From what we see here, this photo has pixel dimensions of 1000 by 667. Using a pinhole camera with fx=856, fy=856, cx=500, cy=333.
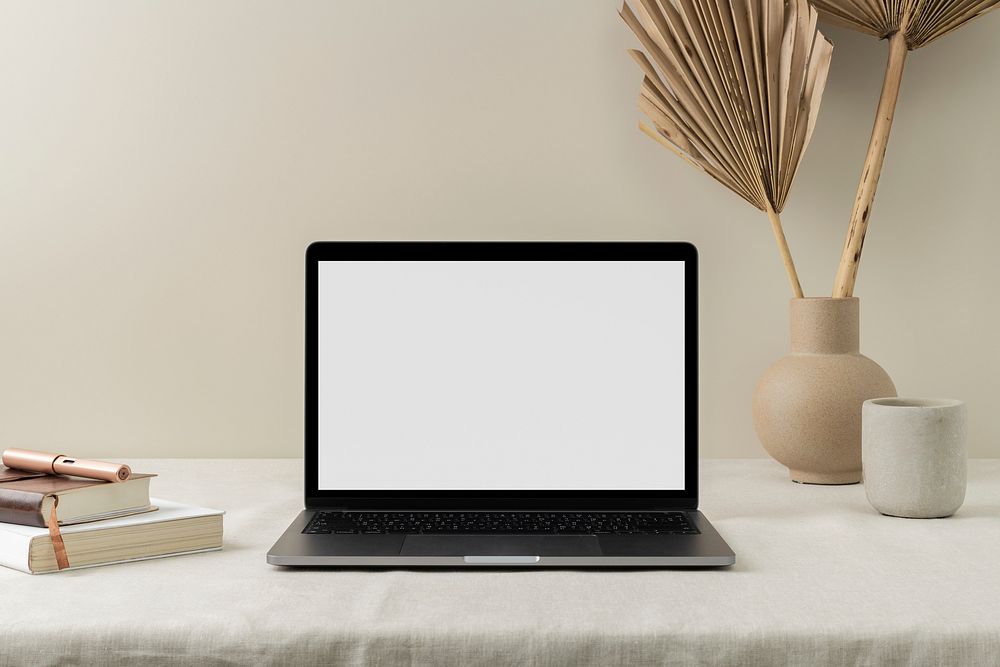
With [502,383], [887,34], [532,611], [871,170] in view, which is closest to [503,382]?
[502,383]

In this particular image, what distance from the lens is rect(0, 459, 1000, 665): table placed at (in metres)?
0.54

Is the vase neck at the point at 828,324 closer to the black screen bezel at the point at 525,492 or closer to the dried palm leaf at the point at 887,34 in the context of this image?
the dried palm leaf at the point at 887,34

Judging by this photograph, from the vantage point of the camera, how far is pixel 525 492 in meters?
0.84

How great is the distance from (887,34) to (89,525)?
1.03 m

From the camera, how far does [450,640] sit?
0.55 meters

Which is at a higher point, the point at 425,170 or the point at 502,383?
the point at 425,170

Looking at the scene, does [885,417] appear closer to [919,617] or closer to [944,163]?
[919,617]

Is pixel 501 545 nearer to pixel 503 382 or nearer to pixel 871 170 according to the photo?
pixel 503 382

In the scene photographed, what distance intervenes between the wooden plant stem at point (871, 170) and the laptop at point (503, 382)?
288mm

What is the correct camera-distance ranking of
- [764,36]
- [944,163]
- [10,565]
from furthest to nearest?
[944,163] < [764,36] < [10,565]

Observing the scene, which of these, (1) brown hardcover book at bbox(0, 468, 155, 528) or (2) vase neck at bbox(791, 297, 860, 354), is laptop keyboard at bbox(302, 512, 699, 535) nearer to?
(1) brown hardcover book at bbox(0, 468, 155, 528)

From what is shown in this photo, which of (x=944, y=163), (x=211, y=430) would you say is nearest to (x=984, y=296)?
(x=944, y=163)

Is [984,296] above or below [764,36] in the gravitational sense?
below

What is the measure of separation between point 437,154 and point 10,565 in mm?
707
